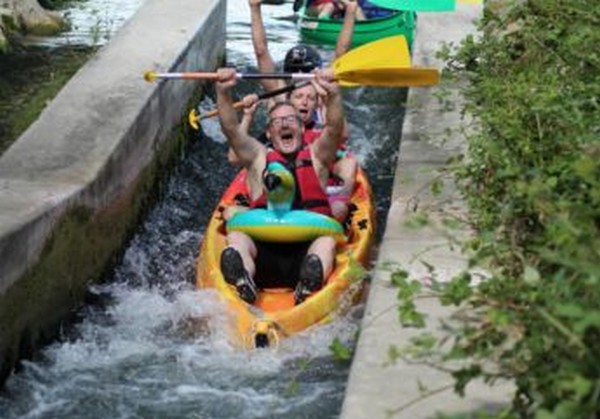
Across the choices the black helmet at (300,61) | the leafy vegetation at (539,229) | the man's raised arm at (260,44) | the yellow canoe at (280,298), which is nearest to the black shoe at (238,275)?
the yellow canoe at (280,298)

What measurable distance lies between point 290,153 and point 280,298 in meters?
0.91

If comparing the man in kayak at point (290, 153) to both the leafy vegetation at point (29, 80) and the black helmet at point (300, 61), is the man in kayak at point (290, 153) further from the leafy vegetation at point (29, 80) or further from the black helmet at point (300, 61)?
the leafy vegetation at point (29, 80)

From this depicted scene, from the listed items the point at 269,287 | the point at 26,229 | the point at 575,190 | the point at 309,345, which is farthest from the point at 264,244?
the point at 575,190

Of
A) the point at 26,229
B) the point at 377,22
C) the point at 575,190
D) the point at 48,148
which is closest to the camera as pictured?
the point at 575,190

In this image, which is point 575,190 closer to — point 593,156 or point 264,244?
point 593,156

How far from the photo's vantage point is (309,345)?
19.2ft

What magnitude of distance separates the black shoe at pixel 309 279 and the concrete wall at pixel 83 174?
3.78 ft

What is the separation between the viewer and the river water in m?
5.37

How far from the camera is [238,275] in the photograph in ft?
20.0

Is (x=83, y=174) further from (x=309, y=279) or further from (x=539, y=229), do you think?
(x=539, y=229)

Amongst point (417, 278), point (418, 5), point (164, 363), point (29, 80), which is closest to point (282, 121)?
point (164, 363)

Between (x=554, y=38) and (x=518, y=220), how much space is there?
208 cm

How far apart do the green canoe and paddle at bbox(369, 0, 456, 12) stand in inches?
115

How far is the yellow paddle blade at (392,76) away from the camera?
21.7 ft
